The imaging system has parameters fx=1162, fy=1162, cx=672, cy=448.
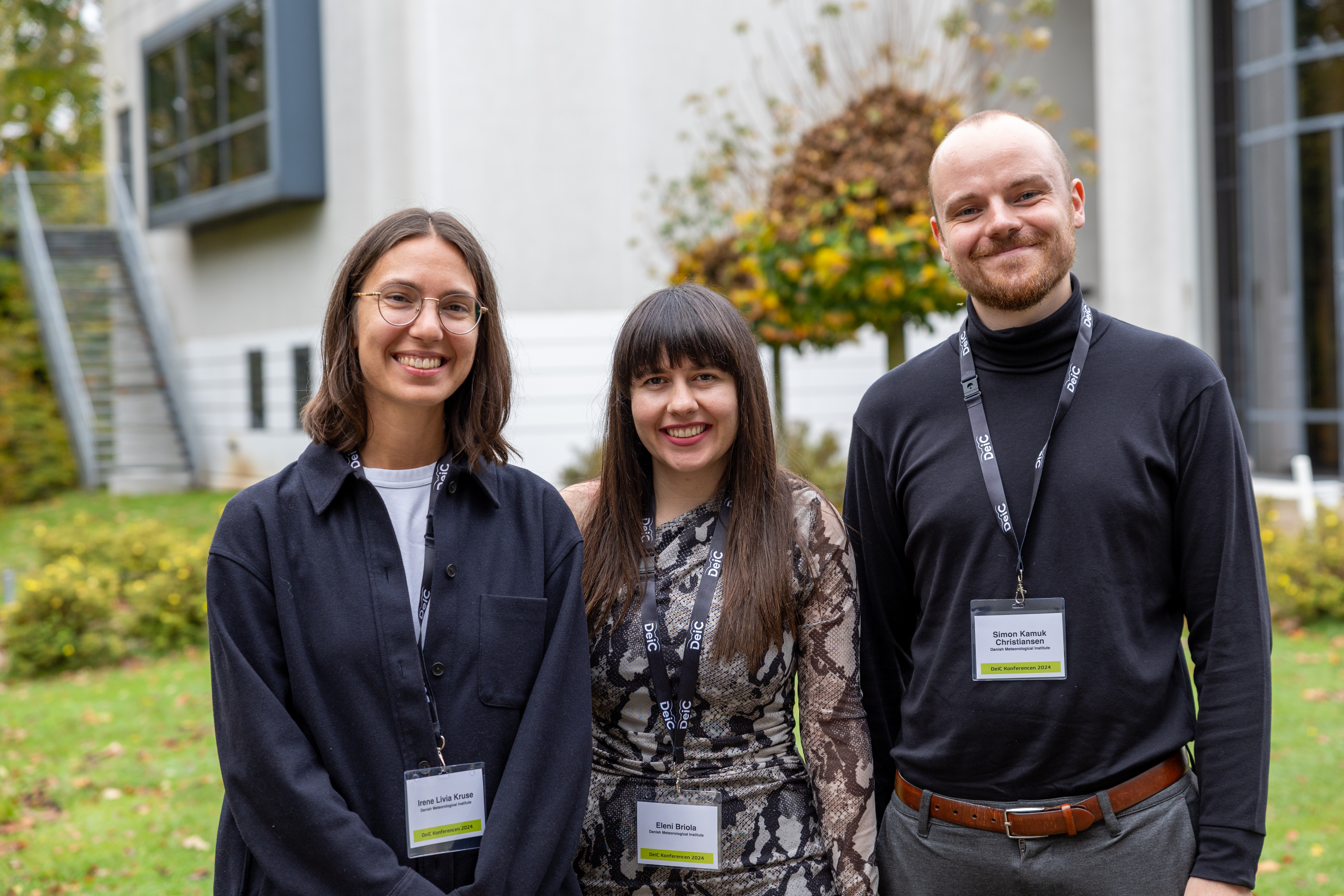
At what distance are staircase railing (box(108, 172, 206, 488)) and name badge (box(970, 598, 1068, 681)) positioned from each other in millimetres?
19893

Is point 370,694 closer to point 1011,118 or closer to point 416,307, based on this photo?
point 416,307

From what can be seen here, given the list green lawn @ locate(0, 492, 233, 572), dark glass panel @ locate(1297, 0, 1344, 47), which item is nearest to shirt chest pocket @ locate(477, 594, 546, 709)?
green lawn @ locate(0, 492, 233, 572)

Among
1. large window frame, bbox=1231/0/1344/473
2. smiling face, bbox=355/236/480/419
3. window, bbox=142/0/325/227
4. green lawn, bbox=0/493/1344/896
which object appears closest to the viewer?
smiling face, bbox=355/236/480/419

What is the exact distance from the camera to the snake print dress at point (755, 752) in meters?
2.68

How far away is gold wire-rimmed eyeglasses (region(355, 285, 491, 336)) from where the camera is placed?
8.11 ft

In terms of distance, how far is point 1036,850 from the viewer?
2.46m

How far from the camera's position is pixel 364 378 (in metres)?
2.55

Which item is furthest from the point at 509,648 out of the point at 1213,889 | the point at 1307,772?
the point at 1307,772

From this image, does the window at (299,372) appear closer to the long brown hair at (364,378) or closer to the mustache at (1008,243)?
the long brown hair at (364,378)

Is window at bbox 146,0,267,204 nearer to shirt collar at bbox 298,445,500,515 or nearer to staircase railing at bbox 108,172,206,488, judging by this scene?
staircase railing at bbox 108,172,206,488

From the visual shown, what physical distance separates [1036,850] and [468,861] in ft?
A: 3.92

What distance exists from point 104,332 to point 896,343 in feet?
56.1

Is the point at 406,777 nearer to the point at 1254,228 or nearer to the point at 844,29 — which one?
the point at 844,29

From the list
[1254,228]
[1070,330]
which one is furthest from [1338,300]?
[1070,330]
